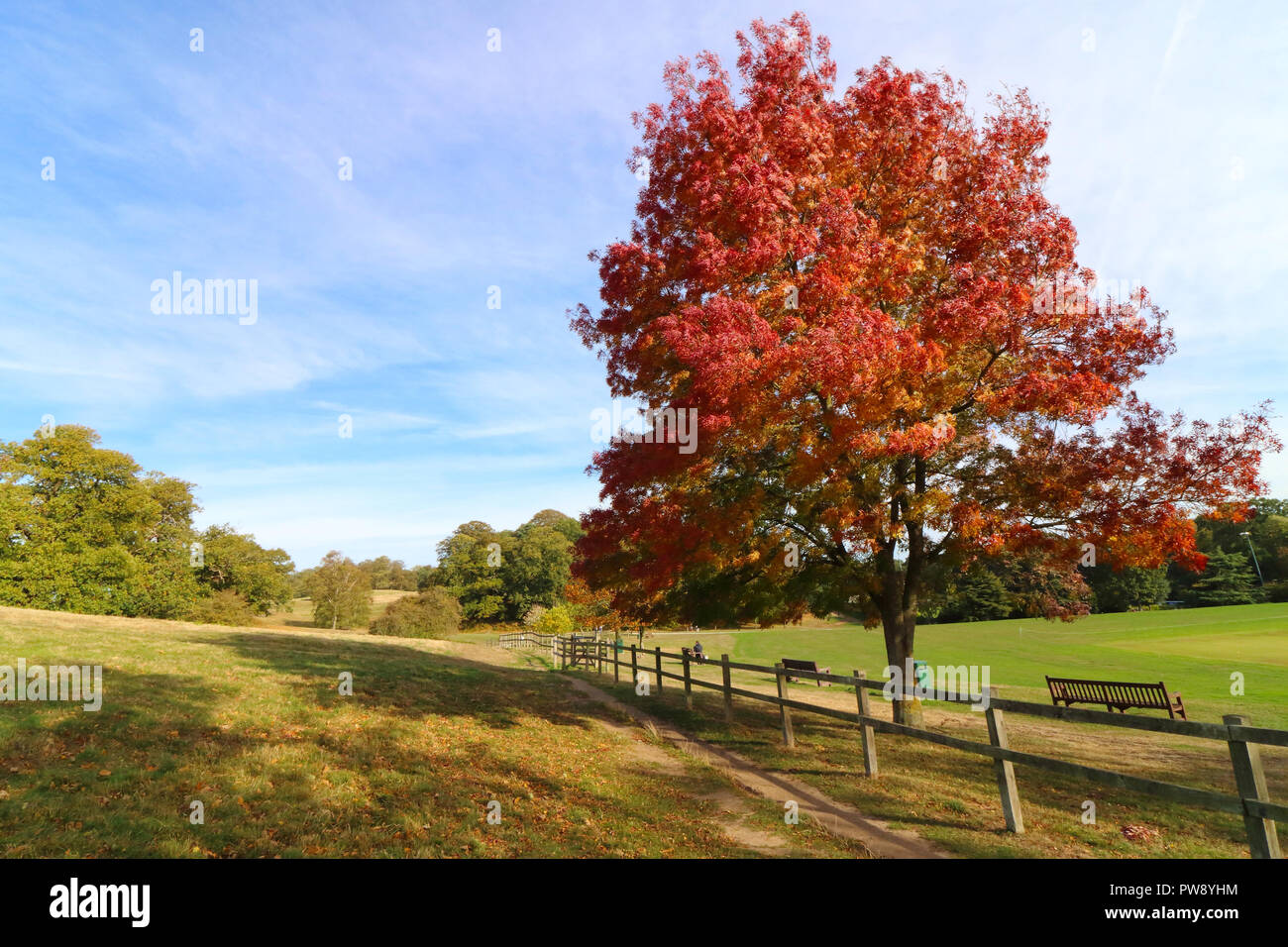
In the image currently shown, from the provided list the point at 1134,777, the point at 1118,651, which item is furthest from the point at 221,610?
the point at 1118,651

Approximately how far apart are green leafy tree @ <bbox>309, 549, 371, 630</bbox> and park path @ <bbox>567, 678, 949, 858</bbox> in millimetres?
59835

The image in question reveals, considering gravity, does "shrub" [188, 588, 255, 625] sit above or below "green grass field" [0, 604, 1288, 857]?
below

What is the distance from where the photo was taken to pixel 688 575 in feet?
46.5

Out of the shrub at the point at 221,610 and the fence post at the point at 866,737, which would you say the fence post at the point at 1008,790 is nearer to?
the fence post at the point at 866,737

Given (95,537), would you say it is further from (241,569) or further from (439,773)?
(439,773)

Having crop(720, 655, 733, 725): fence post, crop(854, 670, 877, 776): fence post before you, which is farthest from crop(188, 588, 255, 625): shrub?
crop(854, 670, 877, 776): fence post

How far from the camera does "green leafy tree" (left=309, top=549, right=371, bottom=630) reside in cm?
6481

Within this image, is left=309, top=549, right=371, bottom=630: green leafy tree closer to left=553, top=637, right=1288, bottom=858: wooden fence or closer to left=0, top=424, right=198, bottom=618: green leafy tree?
left=0, top=424, right=198, bottom=618: green leafy tree

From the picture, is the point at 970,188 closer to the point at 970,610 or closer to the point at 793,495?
the point at 793,495

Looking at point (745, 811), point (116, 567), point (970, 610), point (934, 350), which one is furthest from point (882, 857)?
point (970, 610)

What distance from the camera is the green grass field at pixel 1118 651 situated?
2289 centimetres

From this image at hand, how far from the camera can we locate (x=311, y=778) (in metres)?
7.57

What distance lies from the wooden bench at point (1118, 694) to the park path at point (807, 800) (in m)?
10.0
